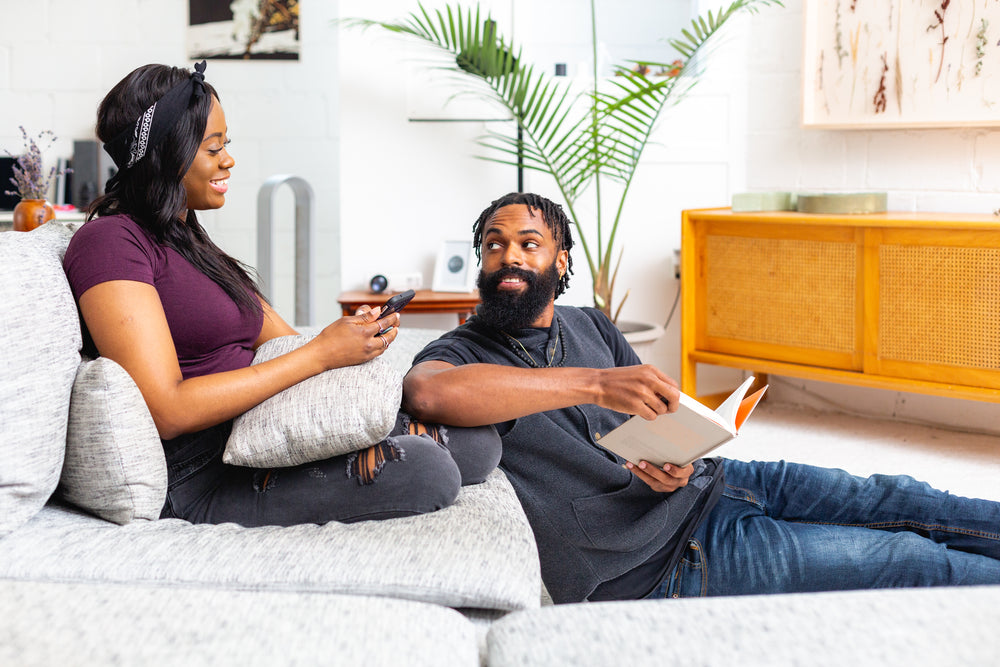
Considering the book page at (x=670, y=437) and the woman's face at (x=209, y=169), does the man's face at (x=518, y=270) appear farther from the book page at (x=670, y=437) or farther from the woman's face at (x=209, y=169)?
the woman's face at (x=209, y=169)

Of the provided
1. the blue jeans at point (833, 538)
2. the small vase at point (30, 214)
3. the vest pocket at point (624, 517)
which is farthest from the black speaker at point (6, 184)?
the blue jeans at point (833, 538)

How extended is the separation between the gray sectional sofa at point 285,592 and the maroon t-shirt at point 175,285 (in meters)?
0.05

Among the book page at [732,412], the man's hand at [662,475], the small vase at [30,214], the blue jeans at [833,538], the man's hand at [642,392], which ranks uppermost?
the small vase at [30,214]

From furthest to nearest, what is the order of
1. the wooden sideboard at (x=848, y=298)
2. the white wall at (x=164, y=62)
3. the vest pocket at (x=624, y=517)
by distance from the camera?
the white wall at (x=164, y=62) → the wooden sideboard at (x=848, y=298) → the vest pocket at (x=624, y=517)

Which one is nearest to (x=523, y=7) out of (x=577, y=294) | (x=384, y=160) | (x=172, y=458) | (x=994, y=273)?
(x=384, y=160)

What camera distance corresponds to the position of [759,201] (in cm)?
364

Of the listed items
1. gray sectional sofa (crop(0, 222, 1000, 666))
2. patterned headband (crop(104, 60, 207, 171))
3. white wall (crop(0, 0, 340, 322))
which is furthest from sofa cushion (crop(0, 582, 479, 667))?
white wall (crop(0, 0, 340, 322))

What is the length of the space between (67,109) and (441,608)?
4.22m

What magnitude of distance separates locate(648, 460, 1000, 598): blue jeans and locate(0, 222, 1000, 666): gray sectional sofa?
0.38 meters

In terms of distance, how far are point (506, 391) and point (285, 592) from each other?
49 centimetres

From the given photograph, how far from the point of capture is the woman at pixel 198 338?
1.46 m

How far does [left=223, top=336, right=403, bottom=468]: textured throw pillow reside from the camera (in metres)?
1.44

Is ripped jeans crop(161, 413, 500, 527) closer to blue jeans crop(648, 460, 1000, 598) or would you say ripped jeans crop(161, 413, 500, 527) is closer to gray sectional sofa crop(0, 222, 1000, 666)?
gray sectional sofa crop(0, 222, 1000, 666)

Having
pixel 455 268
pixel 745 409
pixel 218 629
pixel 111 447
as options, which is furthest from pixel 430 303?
pixel 218 629
